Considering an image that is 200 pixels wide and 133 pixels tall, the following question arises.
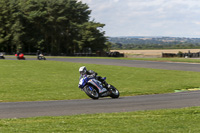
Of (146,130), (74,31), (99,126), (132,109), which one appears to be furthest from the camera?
(74,31)

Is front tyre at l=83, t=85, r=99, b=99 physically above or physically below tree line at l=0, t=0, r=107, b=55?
below

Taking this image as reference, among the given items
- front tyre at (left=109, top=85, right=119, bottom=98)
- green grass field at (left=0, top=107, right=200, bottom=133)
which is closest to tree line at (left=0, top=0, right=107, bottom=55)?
front tyre at (left=109, top=85, right=119, bottom=98)

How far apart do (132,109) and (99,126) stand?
3.85 meters

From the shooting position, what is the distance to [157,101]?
574 inches

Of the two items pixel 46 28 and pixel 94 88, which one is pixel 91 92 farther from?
pixel 46 28

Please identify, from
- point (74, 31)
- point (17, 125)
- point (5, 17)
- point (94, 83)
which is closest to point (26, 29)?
point (5, 17)

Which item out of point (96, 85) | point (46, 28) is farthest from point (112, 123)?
point (46, 28)

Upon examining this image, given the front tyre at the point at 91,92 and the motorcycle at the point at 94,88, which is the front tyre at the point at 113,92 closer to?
the motorcycle at the point at 94,88

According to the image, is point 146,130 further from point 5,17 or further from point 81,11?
point 81,11

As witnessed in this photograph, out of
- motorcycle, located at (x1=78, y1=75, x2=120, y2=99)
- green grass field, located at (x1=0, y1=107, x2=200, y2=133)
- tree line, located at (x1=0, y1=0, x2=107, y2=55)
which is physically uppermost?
tree line, located at (x1=0, y1=0, x2=107, y2=55)

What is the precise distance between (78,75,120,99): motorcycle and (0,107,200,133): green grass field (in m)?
4.29

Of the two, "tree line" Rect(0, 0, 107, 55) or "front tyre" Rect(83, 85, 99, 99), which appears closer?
"front tyre" Rect(83, 85, 99, 99)

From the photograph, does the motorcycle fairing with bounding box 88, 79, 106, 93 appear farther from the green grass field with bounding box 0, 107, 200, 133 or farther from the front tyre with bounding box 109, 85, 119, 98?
the green grass field with bounding box 0, 107, 200, 133

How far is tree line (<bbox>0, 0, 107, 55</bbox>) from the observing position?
79438 mm
